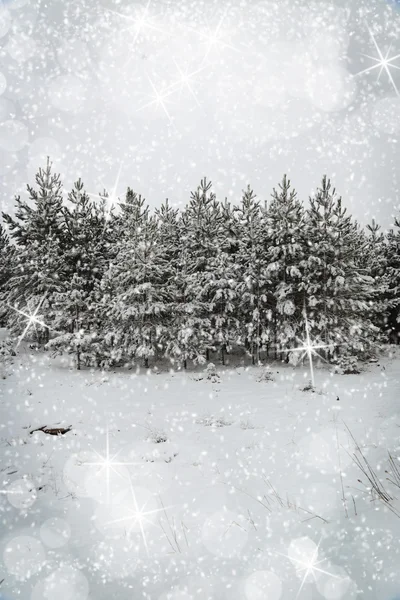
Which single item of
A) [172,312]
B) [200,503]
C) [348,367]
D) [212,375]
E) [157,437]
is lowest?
[212,375]

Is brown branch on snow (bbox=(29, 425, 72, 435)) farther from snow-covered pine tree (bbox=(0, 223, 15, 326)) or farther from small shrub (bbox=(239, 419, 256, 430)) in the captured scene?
snow-covered pine tree (bbox=(0, 223, 15, 326))

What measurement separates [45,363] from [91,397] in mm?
9507

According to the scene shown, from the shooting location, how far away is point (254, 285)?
897 inches

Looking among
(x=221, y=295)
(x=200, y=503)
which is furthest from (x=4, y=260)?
(x=200, y=503)

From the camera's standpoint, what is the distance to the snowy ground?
139 inches

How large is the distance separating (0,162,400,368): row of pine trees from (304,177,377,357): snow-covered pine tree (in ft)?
0.27

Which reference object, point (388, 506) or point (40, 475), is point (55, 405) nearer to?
point (40, 475)

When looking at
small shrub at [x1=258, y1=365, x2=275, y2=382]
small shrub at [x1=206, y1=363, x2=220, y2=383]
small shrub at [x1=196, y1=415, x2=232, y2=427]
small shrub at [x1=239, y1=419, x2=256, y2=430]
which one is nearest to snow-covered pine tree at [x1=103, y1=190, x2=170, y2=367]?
small shrub at [x1=206, y1=363, x2=220, y2=383]

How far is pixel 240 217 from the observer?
2556cm

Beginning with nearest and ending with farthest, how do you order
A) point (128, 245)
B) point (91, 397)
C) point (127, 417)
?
1. point (127, 417)
2. point (91, 397)
3. point (128, 245)

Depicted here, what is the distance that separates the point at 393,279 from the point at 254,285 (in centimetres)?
1539

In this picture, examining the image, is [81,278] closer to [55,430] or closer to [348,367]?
[55,430]

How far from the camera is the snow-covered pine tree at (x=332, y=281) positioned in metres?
21.8

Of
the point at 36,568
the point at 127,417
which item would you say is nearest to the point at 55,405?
the point at 127,417
